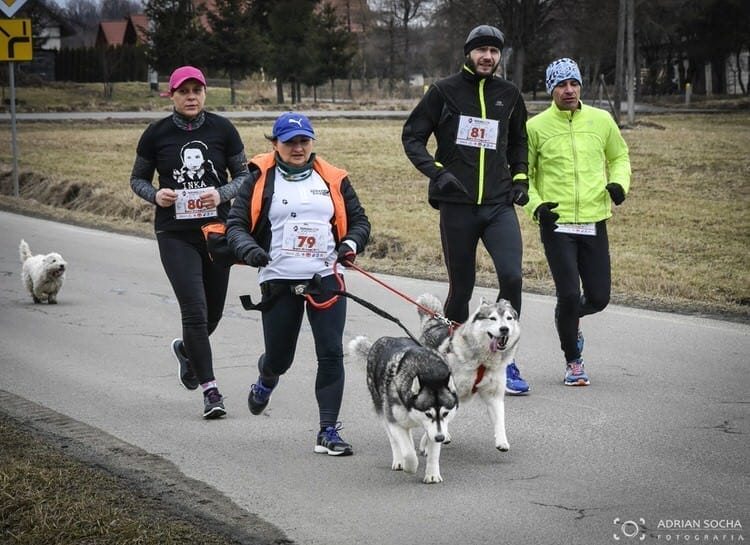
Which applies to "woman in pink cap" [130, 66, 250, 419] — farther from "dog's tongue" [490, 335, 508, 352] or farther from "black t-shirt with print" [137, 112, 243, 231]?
"dog's tongue" [490, 335, 508, 352]

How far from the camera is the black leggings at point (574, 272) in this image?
8.02 metres

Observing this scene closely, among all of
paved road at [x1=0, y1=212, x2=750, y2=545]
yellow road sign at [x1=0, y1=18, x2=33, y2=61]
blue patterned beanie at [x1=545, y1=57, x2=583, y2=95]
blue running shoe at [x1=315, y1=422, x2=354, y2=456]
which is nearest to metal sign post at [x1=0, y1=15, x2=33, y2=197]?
yellow road sign at [x1=0, y1=18, x2=33, y2=61]

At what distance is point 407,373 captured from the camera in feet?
18.8

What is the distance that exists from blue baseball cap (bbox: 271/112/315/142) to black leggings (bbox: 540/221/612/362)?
7.99 ft

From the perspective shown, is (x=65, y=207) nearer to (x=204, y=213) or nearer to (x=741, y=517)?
(x=204, y=213)

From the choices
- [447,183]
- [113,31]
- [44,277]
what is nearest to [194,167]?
[447,183]

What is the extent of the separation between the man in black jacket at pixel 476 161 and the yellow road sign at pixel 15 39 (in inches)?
627

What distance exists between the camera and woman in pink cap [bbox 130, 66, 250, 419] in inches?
289

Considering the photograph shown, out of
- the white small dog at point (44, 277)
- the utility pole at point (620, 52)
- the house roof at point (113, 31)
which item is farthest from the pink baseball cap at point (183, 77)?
the house roof at point (113, 31)

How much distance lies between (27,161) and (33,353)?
2062cm

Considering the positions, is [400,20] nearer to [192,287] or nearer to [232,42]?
[232,42]

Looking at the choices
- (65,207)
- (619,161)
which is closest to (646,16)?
(65,207)

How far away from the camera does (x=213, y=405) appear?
7.33 m

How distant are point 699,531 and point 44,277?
28.3 ft
